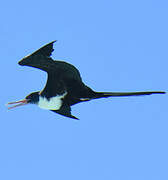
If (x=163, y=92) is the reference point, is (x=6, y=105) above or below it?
above

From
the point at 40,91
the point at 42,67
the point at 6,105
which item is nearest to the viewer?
the point at 42,67

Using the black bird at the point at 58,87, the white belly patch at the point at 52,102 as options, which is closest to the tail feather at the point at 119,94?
the black bird at the point at 58,87

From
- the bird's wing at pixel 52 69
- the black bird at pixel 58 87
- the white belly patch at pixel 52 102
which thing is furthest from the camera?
the white belly patch at pixel 52 102

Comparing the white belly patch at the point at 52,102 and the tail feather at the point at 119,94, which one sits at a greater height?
the white belly patch at the point at 52,102

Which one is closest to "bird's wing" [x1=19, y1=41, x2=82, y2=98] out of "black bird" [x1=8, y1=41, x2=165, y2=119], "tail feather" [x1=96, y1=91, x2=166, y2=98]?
"black bird" [x1=8, y1=41, x2=165, y2=119]

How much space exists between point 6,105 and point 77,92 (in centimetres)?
157

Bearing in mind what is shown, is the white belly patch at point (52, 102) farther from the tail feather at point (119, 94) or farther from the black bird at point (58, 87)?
the tail feather at point (119, 94)

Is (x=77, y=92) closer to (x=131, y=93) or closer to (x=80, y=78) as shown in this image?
(x=80, y=78)

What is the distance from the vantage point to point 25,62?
26.7 feet

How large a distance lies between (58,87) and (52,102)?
271mm

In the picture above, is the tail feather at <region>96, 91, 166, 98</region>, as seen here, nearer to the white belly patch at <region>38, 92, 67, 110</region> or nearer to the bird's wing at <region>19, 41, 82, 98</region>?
the bird's wing at <region>19, 41, 82, 98</region>

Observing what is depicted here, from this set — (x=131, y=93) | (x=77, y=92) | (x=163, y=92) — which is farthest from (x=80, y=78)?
(x=163, y=92)

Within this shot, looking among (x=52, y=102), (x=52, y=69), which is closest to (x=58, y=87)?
(x=52, y=102)

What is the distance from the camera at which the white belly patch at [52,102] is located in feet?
28.8
